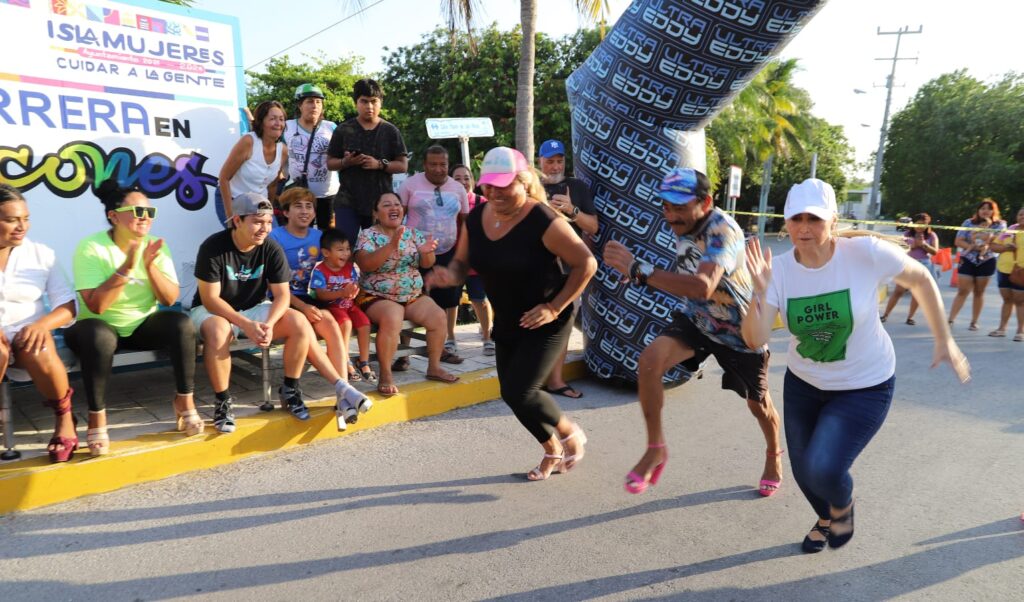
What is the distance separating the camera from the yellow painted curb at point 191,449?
11.7ft

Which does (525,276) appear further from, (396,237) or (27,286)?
(27,286)

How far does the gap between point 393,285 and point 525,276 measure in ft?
6.51

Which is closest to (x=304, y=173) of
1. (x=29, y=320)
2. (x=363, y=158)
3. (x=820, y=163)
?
(x=363, y=158)

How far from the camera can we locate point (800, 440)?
10.2 feet

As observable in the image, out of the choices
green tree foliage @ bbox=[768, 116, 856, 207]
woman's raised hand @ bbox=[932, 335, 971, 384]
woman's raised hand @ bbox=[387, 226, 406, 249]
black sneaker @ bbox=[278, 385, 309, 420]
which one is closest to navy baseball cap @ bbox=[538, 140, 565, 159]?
woman's raised hand @ bbox=[387, 226, 406, 249]

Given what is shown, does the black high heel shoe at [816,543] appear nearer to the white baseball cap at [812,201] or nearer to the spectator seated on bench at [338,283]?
the white baseball cap at [812,201]

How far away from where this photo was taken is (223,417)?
4227mm

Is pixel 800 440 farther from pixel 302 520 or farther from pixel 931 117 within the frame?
pixel 931 117

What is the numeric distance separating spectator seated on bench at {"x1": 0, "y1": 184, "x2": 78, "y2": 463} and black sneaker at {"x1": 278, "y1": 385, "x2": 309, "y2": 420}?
121 cm

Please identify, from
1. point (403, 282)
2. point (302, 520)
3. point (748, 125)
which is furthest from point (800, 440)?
point (748, 125)

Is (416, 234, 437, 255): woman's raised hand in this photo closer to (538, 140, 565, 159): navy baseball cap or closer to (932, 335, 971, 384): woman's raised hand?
(538, 140, 565, 159): navy baseball cap

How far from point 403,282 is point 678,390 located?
101 inches

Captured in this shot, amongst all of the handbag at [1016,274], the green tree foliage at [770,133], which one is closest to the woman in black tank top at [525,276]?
the handbag at [1016,274]

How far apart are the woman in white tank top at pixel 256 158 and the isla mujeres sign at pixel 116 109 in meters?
0.37
